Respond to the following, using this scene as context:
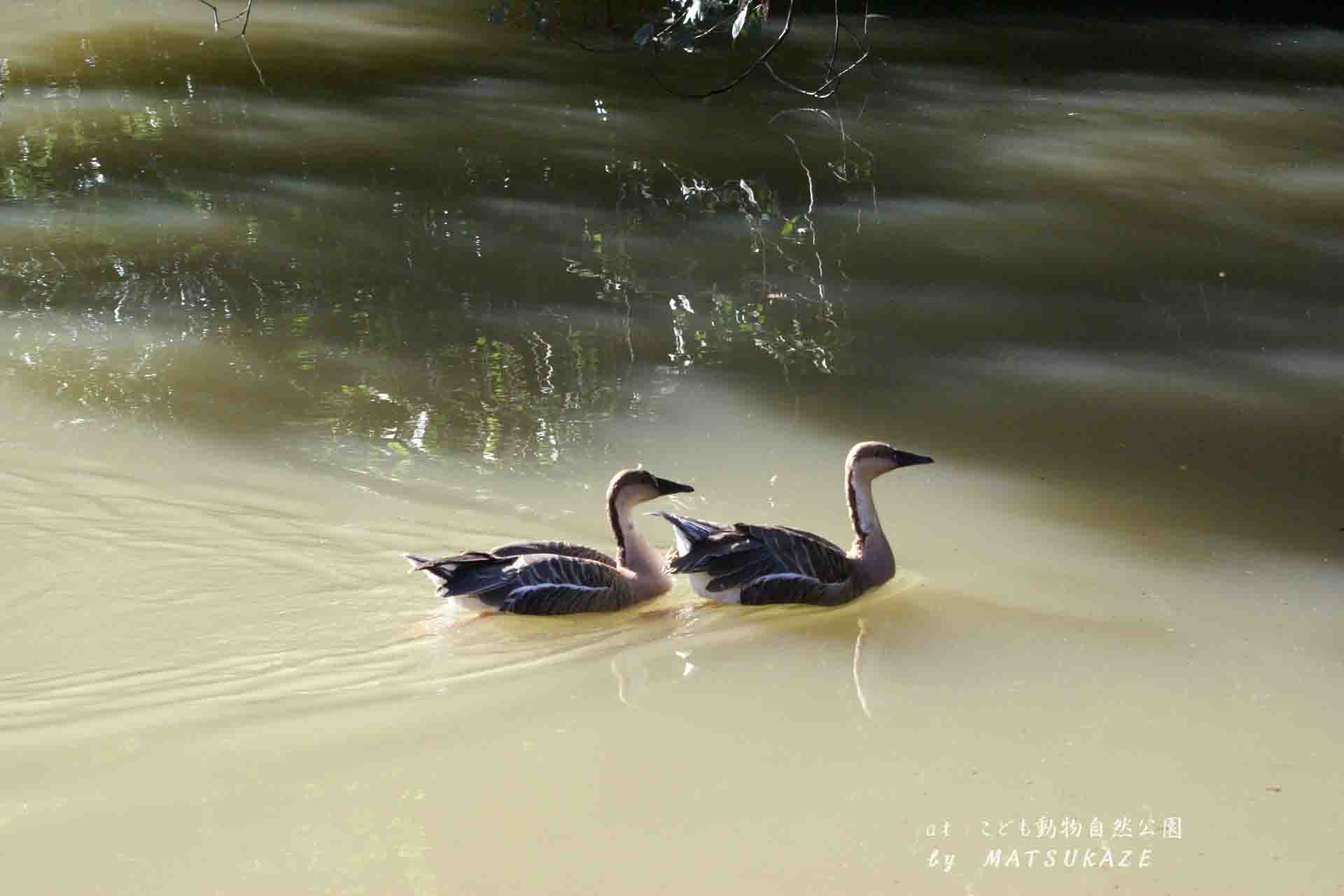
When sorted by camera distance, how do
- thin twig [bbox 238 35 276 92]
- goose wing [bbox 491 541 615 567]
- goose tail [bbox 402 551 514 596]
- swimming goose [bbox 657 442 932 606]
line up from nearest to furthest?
goose tail [bbox 402 551 514 596] < goose wing [bbox 491 541 615 567] < swimming goose [bbox 657 442 932 606] < thin twig [bbox 238 35 276 92]

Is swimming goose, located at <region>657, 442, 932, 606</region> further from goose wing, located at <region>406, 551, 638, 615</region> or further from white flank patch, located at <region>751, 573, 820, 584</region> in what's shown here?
goose wing, located at <region>406, 551, 638, 615</region>

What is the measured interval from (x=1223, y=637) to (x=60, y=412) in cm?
535

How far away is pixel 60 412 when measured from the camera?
314 inches

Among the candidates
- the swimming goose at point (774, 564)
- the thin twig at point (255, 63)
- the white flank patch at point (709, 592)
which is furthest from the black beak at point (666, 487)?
the thin twig at point (255, 63)

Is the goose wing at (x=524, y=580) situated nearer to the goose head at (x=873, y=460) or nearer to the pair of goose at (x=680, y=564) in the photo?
the pair of goose at (x=680, y=564)

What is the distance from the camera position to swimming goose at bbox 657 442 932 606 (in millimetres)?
6410

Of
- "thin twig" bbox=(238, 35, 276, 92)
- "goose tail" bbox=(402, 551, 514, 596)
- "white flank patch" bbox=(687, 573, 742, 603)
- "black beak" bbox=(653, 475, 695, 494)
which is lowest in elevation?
"white flank patch" bbox=(687, 573, 742, 603)

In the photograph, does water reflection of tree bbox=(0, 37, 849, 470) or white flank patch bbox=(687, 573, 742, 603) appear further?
water reflection of tree bbox=(0, 37, 849, 470)

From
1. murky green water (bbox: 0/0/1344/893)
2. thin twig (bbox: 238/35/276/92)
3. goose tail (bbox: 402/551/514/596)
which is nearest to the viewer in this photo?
murky green water (bbox: 0/0/1344/893)

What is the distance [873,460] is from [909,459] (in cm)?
19

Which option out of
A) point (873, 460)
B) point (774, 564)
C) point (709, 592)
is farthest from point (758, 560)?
point (873, 460)

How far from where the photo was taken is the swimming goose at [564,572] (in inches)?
243

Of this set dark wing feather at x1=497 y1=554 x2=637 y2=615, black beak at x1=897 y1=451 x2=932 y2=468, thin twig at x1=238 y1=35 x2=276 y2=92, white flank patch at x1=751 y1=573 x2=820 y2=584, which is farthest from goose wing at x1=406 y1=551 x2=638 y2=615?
thin twig at x1=238 y1=35 x2=276 y2=92

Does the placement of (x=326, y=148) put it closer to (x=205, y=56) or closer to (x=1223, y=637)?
(x=205, y=56)
